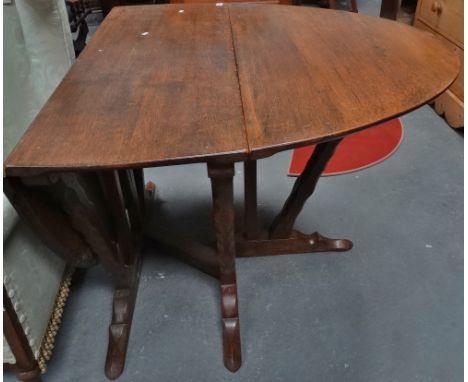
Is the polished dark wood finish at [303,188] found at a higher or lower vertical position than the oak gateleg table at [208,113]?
lower

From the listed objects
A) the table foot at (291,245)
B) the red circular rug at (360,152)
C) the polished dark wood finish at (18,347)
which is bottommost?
the red circular rug at (360,152)

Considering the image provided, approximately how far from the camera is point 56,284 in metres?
1.16

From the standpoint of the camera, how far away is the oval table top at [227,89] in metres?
0.69

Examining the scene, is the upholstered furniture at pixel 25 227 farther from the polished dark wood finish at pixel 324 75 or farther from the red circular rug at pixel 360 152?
the red circular rug at pixel 360 152

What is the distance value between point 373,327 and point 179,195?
2.99 feet

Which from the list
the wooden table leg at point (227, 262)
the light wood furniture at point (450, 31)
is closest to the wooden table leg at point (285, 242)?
the wooden table leg at point (227, 262)

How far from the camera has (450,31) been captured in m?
2.06

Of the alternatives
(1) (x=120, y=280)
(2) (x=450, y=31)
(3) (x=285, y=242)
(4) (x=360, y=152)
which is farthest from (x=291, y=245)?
(2) (x=450, y=31)

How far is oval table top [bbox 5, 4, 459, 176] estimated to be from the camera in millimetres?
690

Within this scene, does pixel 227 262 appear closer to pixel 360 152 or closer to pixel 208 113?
pixel 208 113

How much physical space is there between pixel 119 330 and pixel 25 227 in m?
0.38

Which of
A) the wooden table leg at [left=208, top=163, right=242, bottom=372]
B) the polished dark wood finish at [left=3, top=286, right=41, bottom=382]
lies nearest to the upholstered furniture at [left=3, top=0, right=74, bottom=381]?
the polished dark wood finish at [left=3, top=286, right=41, bottom=382]

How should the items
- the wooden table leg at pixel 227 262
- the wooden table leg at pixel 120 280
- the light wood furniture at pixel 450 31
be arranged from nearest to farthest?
the wooden table leg at pixel 227 262, the wooden table leg at pixel 120 280, the light wood furniture at pixel 450 31

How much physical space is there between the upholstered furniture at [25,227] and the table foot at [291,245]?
575mm
